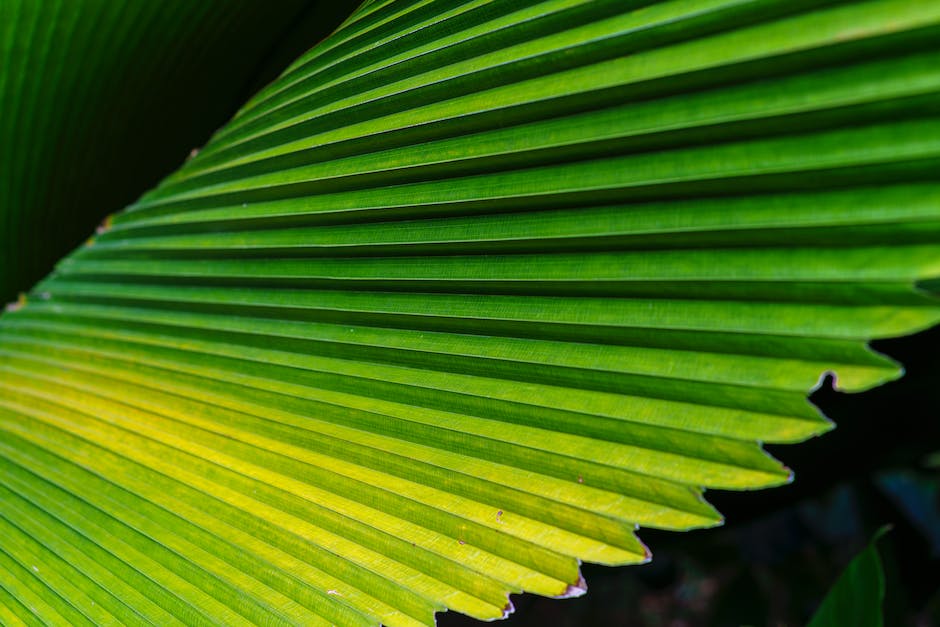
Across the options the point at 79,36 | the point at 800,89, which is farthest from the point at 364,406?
the point at 79,36

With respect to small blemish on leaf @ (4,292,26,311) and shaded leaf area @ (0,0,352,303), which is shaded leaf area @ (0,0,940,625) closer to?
shaded leaf area @ (0,0,352,303)

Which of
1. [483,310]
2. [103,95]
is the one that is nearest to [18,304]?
[103,95]

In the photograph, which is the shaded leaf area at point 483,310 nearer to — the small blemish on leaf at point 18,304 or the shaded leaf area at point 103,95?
the shaded leaf area at point 103,95

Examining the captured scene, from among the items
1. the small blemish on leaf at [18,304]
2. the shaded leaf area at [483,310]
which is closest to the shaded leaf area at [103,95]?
the small blemish on leaf at [18,304]

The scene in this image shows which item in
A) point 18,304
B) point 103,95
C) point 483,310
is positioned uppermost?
point 103,95

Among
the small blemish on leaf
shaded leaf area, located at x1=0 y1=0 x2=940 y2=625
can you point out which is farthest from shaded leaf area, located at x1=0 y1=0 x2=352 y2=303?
shaded leaf area, located at x1=0 y1=0 x2=940 y2=625

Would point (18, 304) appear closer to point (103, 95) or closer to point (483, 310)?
point (103, 95)
